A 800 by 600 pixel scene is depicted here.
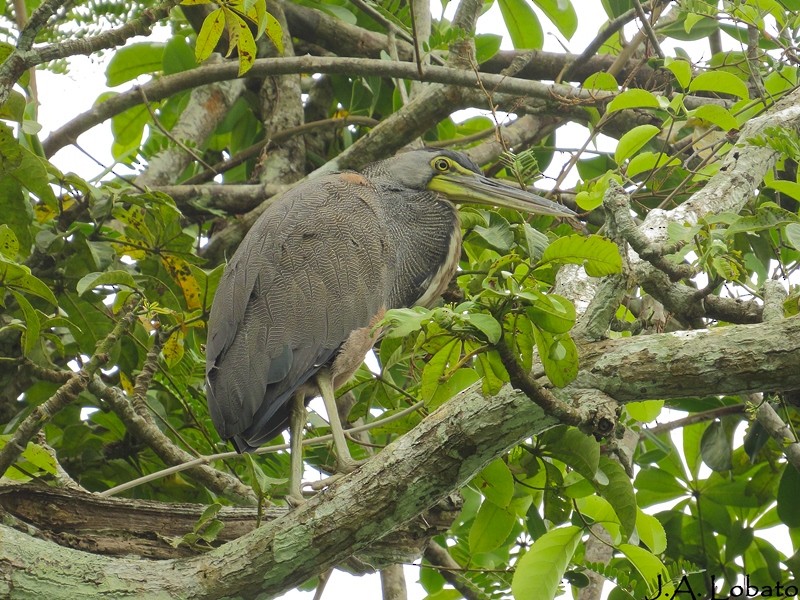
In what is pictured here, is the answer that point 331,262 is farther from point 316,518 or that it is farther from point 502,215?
point 316,518

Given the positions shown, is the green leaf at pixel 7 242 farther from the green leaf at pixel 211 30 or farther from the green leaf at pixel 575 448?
the green leaf at pixel 575 448

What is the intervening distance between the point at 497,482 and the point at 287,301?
3.32ft

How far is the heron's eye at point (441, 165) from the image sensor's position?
14.3ft

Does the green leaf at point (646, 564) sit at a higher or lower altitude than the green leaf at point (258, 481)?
lower

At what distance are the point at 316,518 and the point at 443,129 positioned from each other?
121 inches

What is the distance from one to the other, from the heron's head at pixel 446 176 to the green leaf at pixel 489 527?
1.28 m

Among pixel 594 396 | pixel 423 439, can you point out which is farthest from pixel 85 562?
pixel 594 396

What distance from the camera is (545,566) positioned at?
118 inches

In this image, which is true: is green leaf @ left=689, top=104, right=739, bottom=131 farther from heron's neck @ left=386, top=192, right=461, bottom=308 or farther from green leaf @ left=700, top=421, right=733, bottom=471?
green leaf @ left=700, top=421, right=733, bottom=471

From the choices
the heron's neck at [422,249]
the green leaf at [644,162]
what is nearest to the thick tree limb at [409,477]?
the green leaf at [644,162]

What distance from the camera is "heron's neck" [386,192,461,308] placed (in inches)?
161

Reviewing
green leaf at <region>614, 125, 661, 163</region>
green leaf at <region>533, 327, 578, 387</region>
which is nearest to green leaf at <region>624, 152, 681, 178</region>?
green leaf at <region>614, 125, 661, 163</region>

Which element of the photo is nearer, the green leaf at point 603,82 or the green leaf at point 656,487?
the green leaf at point 603,82

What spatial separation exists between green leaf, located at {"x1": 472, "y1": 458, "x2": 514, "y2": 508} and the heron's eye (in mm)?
1632
